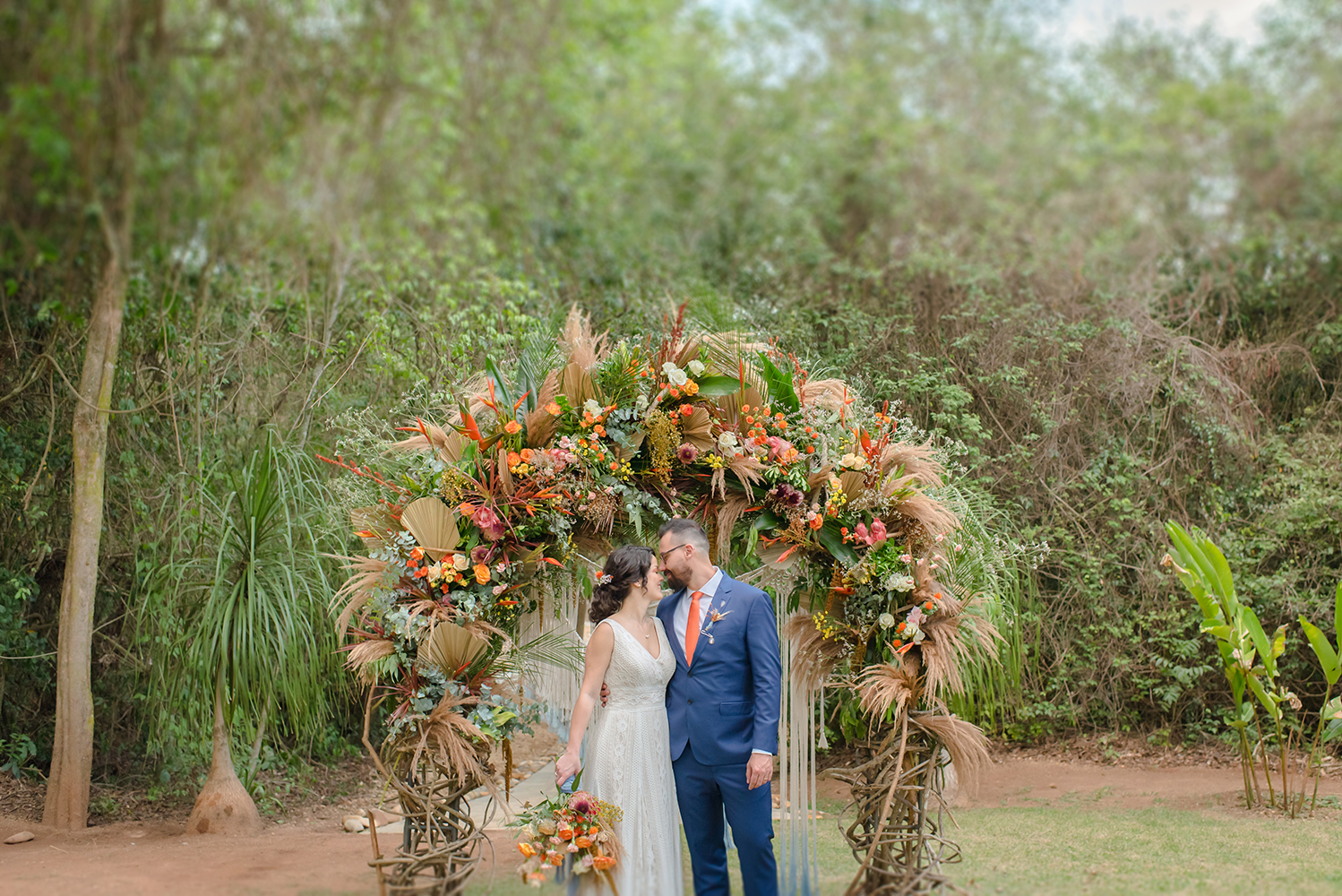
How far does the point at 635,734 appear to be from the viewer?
3936mm

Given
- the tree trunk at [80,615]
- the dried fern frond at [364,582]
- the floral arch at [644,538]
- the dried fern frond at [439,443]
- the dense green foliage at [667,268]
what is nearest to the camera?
the dense green foliage at [667,268]

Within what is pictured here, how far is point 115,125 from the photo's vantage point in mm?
3127

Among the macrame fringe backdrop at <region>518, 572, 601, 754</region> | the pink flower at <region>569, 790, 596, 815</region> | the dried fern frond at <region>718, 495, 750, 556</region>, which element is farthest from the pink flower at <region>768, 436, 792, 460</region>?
the pink flower at <region>569, 790, 596, 815</region>

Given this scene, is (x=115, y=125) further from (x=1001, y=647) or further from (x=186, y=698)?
(x=1001, y=647)

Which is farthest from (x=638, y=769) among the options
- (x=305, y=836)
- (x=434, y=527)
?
(x=305, y=836)

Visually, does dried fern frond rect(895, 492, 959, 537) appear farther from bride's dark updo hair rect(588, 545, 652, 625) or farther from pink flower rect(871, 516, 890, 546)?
bride's dark updo hair rect(588, 545, 652, 625)

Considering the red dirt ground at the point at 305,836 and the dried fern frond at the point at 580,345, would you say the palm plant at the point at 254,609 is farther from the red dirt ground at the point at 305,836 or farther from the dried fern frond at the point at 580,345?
the dried fern frond at the point at 580,345

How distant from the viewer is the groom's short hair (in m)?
3.95

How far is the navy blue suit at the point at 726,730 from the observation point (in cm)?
385

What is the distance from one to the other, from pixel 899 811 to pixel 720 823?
2.40 feet

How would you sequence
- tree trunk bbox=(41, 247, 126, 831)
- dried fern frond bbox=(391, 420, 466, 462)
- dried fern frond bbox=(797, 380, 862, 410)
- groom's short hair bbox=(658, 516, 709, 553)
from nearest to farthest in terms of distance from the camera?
groom's short hair bbox=(658, 516, 709, 553) → dried fern frond bbox=(391, 420, 466, 462) → dried fern frond bbox=(797, 380, 862, 410) → tree trunk bbox=(41, 247, 126, 831)

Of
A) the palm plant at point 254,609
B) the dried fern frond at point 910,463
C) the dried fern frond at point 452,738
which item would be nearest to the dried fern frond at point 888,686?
the dried fern frond at point 910,463

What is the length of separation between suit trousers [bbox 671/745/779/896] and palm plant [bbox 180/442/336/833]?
297 cm

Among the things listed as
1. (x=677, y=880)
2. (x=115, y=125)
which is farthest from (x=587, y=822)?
(x=115, y=125)
